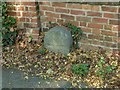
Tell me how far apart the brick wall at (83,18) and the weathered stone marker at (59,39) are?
0.20 meters

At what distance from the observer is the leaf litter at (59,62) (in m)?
4.11

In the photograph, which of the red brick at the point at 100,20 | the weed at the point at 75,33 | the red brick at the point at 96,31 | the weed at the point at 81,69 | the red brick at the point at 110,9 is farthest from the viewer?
the weed at the point at 75,33

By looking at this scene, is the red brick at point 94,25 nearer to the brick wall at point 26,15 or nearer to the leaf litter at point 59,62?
the leaf litter at point 59,62

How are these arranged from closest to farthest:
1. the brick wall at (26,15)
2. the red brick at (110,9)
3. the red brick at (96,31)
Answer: the red brick at (110,9) < the red brick at (96,31) < the brick wall at (26,15)

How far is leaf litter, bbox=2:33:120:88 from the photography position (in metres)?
4.11

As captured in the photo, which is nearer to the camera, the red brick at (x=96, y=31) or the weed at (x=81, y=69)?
the weed at (x=81, y=69)

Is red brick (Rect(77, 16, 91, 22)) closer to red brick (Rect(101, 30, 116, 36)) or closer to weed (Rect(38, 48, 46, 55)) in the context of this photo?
red brick (Rect(101, 30, 116, 36))

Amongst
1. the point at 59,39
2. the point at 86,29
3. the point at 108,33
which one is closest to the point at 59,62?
the point at 59,39

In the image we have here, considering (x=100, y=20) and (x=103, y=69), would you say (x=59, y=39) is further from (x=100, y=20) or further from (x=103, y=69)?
(x=103, y=69)

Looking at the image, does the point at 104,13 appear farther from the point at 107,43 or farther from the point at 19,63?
the point at 19,63

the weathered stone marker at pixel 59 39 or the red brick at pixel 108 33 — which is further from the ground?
the red brick at pixel 108 33

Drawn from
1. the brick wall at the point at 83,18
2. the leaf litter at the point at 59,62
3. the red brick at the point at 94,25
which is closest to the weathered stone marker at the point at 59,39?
the leaf litter at the point at 59,62

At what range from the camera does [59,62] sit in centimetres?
449

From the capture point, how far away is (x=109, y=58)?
4.45 m
